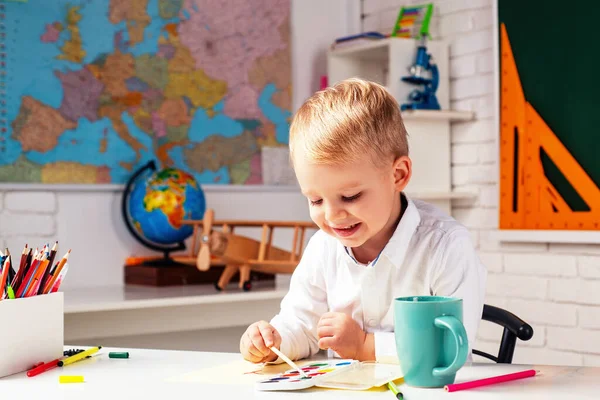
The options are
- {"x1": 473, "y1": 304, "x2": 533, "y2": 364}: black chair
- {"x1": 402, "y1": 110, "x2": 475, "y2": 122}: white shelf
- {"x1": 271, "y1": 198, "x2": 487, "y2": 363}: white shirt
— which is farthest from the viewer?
{"x1": 402, "y1": 110, "x2": 475, "y2": 122}: white shelf

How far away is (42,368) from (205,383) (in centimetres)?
28

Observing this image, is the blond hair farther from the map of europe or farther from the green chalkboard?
the map of europe

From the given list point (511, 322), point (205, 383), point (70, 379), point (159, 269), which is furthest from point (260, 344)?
point (159, 269)

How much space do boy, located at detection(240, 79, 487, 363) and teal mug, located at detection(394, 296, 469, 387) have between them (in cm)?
19

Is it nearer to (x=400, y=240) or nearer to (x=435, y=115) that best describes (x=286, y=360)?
(x=400, y=240)

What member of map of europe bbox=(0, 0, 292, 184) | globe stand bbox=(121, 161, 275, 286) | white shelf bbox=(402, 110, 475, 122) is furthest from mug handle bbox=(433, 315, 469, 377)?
map of europe bbox=(0, 0, 292, 184)

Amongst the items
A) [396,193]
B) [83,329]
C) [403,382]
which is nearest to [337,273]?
[396,193]

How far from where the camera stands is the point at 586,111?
2.62 meters

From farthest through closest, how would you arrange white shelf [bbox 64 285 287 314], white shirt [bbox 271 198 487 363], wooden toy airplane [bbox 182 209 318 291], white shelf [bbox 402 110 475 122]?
white shelf [bbox 402 110 475 122], wooden toy airplane [bbox 182 209 318 291], white shelf [bbox 64 285 287 314], white shirt [bbox 271 198 487 363]

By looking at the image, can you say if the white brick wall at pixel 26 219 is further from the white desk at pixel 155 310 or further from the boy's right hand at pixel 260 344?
the boy's right hand at pixel 260 344

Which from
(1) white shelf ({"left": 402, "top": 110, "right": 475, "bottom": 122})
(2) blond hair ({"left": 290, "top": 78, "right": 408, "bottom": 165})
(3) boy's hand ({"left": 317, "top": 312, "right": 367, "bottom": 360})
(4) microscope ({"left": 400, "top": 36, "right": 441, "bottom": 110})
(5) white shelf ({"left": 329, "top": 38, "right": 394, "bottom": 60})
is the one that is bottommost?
(3) boy's hand ({"left": 317, "top": 312, "right": 367, "bottom": 360})

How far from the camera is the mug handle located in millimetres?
976

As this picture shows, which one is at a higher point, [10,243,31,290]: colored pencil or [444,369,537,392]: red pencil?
[10,243,31,290]: colored pencil

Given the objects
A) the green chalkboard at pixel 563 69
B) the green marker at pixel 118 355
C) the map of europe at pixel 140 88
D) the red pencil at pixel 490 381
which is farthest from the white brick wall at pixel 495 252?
the green marker at pixel 118 355
